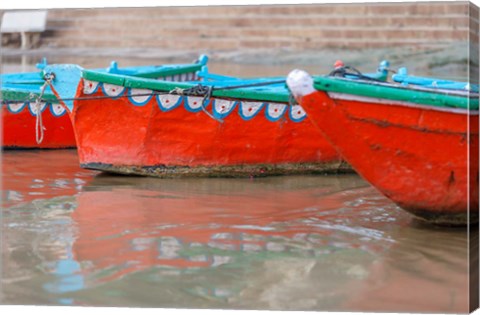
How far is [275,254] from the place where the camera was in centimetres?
391

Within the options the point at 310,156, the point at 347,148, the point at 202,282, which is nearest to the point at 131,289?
the point at 202,282

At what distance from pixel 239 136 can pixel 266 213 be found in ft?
3.41

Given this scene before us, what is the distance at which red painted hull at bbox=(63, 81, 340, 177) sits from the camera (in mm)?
5480

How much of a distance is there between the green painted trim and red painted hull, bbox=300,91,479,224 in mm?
32

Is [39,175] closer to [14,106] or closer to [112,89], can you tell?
[112,89]

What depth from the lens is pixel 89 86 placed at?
5375 millimetres

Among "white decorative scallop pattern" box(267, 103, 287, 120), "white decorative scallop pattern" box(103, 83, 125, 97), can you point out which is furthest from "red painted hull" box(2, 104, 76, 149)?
"white decorative scallop pattern" box(267, 103, 287, 120)

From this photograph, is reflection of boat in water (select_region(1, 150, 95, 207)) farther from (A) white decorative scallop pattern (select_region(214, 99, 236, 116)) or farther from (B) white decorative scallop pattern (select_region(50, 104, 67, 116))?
(A) white decorative scallop pattern (select_region(214, 99, 236, 116))

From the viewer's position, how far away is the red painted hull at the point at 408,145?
3904 millimetres

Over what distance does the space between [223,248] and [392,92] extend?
92cm

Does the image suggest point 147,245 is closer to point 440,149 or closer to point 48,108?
point 440,149

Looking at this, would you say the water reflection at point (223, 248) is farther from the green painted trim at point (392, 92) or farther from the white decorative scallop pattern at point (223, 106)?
the green painted trim at point (392, 92)

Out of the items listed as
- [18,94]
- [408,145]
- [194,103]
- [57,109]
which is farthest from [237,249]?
[57,109]

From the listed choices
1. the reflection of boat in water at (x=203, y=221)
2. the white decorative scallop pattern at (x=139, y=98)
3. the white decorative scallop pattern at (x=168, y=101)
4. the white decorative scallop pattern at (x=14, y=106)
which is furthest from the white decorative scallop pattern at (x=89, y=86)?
the white decorative scallop pattern at (x=14, y=106)
